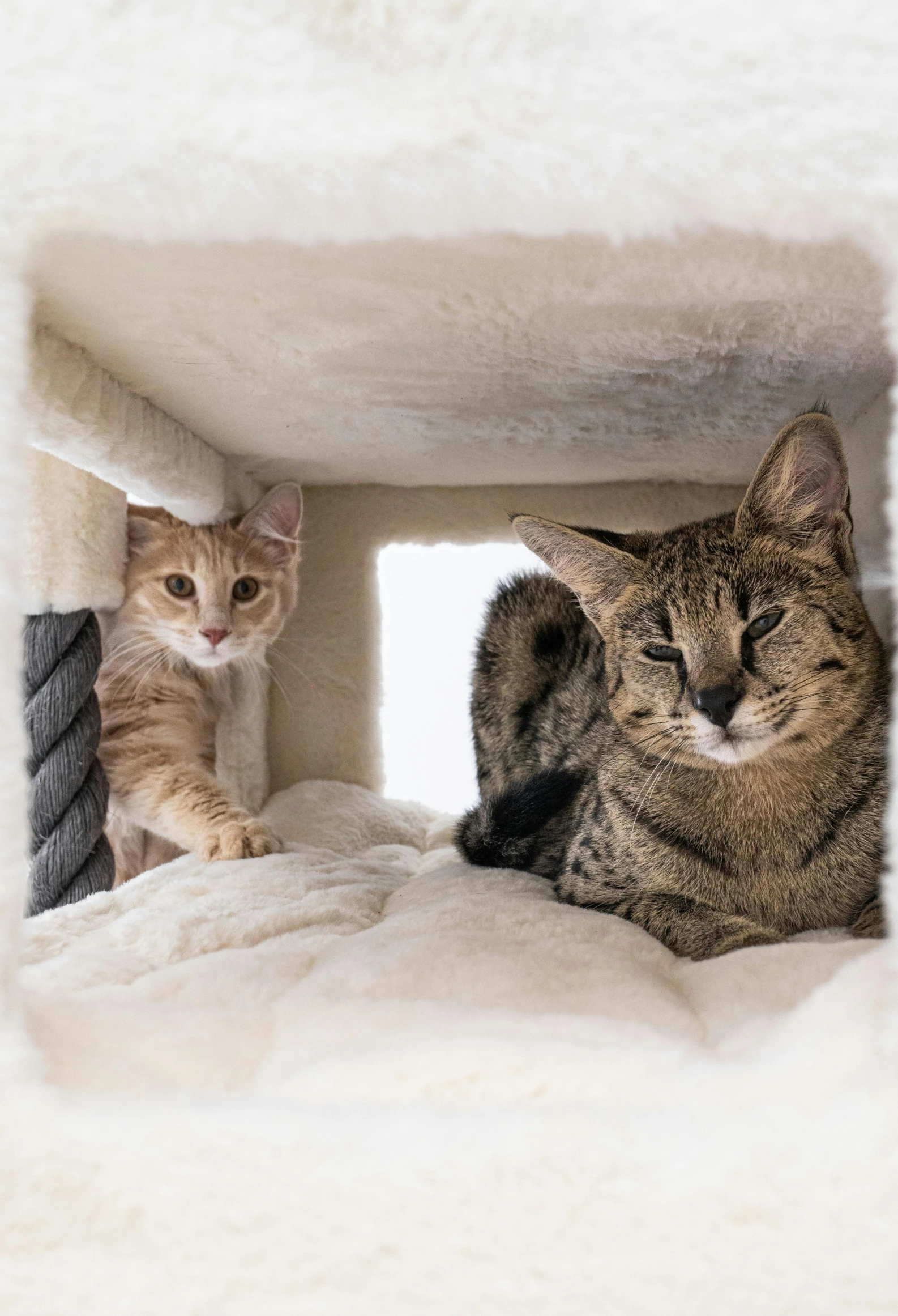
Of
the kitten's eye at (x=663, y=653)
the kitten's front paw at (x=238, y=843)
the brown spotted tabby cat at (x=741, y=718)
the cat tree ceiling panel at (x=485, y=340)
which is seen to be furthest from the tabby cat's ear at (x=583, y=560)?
the kitten's front paw at (x=238, y=843)

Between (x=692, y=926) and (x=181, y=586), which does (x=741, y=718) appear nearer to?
(x=692, y=926)

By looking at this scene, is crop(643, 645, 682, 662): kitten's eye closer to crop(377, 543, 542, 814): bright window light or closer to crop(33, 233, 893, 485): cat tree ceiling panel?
crop(33, 233, 893, 485): cat tree ceiling panel

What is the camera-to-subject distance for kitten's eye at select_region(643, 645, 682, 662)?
3.53ft

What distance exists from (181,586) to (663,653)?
0.89m

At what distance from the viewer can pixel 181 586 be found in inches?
63.1

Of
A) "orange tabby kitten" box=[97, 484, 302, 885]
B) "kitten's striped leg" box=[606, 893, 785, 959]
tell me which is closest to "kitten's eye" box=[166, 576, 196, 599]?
"orange tabby kitten" box=[97, 484, 302, 885]

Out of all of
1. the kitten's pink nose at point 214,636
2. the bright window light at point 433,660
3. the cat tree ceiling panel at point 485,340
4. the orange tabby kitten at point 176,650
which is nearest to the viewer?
the cat tree ceiling panel at point 485,340

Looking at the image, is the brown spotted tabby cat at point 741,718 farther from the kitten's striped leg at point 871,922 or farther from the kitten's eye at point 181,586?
the kitten's eye at point 181,586

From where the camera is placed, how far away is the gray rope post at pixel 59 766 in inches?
47.7

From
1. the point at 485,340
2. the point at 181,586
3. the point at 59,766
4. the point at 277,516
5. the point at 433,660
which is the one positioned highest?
the point at 485,340

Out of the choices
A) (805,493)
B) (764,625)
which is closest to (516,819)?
(764,625)

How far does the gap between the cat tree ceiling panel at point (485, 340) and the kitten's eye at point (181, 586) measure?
0.25 metres

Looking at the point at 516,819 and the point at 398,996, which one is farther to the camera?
the point at 516,819

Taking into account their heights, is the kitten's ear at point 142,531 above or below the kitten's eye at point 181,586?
above
